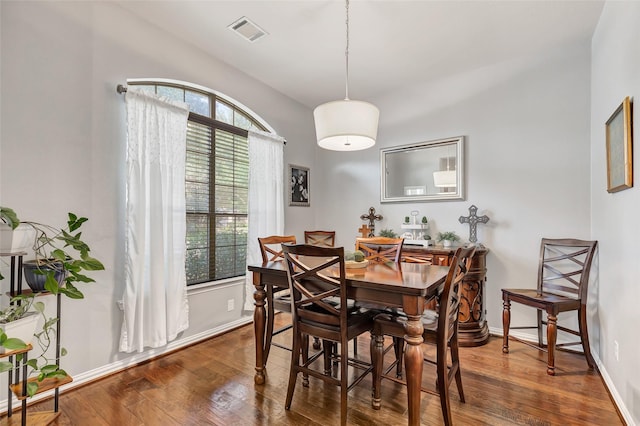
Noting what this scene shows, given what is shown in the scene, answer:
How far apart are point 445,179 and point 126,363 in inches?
140

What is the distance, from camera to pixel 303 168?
177 inches

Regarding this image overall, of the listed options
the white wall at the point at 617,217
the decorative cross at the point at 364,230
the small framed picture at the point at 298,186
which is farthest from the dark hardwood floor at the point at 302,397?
the small framed picture at the point at 298,186

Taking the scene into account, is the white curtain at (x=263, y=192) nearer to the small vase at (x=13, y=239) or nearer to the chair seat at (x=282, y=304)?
the chair seat at (x=282, y=304)

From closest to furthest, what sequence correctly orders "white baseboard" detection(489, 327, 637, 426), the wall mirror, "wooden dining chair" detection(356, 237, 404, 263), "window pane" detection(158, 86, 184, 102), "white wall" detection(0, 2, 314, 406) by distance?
"white baseboard" detection(489, 327, 637, 426) → "white wall" detection(0, 2, 314, 406) → "wooden dining chair" detection(356, 237, 404, 263) → "window pane" detection(158, 86, 184, 102) → the wall mirror

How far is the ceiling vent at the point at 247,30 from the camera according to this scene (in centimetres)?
267

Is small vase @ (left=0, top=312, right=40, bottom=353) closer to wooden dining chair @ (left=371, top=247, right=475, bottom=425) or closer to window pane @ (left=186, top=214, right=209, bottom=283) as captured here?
window pane @ (left=186, top=214, right=209, bottom=283)

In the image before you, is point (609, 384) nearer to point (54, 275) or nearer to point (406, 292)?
point (406, 292)

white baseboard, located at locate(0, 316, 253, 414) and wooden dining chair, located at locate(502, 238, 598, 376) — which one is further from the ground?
wooden dining chair, located at locate(502, 238, 598, 376)

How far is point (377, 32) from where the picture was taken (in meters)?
2.80

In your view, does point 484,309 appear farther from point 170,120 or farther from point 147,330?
point 170,120

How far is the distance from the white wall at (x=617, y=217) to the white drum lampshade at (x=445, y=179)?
47.3 inches

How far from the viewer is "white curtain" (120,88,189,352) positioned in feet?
8.33

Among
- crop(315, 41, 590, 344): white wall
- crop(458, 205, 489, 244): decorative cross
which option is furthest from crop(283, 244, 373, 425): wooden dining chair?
crop(315, 41, 590, 344): white wall

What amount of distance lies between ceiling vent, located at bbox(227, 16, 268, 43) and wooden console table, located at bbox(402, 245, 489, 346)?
2.51m
